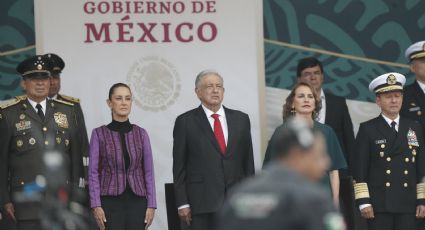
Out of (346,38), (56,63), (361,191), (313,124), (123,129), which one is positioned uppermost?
(346,38)

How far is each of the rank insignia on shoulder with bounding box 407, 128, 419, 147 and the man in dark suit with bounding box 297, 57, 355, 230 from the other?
0.66 meters

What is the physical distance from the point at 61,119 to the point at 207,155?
1232 millimetres

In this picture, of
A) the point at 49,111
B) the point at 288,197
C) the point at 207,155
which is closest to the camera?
the point at 288,197

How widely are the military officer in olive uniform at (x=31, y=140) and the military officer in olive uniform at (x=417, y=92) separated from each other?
9.82ft

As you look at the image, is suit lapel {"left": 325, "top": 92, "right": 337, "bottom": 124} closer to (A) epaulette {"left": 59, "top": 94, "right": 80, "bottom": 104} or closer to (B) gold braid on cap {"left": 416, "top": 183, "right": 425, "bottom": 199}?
(B) gold braid on cap {"left": 416, "top": 183, "right": 425, "bottom": 199}

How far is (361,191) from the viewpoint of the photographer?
34.6ft

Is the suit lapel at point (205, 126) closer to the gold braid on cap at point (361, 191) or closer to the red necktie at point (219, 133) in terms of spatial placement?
the red necktie at point (219, 133)

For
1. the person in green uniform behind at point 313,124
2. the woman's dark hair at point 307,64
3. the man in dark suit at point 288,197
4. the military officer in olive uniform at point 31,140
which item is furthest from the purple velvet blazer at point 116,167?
the man in dark suit at point 288,197

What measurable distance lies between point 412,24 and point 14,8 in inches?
153

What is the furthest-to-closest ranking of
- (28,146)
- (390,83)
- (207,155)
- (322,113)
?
Result: (322,113) < (390,83) < (207,155) < (28,146)

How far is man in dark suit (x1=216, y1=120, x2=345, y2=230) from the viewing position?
5.65m

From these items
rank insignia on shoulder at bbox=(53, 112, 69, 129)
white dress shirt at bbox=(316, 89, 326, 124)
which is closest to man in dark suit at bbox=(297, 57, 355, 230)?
white dress shirt at bbox=(316, 89, 326, 124)

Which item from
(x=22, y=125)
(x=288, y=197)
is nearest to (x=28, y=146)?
(x=22, y=125)

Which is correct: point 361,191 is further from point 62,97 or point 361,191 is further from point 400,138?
point 62,97
